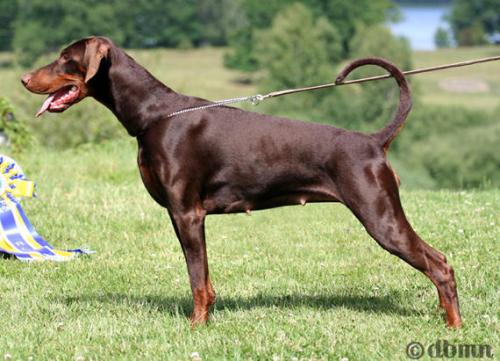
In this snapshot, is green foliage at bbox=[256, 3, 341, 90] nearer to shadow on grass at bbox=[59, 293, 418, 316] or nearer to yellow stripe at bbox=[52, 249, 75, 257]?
yellow stripe at bbox=[52, 249, 75, 257]

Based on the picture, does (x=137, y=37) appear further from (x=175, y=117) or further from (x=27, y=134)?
(x=175, y=117)

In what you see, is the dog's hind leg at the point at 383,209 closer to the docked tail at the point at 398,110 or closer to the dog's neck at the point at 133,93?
the docked tail at the point at 398,110

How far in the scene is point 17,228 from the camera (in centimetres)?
794

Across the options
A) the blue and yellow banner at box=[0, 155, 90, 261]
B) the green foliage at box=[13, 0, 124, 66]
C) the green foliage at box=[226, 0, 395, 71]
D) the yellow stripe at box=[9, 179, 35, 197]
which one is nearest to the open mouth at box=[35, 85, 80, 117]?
the blue and yellow banner at box=[0, 155, 90, 261]

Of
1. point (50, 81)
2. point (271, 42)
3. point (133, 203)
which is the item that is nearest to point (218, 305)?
point (50, 81)

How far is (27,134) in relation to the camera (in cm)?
1426

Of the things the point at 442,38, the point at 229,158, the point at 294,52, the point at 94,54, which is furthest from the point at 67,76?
the point at 442,38

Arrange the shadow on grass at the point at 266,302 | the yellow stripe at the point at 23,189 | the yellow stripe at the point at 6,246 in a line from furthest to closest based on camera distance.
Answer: the yellow stripe at the point at 23,189, the yellow stripe at the point at 6,246, the shadow on grass at the point at 266,302

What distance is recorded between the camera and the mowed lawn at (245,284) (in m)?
5.09

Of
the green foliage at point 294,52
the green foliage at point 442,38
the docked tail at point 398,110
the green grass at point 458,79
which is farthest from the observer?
the green foliage at point 442,38

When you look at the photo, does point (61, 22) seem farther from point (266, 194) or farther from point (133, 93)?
point (266, 194)

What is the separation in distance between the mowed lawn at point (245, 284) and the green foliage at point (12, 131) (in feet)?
7.80

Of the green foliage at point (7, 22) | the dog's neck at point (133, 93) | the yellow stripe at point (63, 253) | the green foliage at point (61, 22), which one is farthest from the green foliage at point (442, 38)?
the dog's neck at point (133, 93)

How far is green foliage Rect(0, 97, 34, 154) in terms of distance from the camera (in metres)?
13.9
